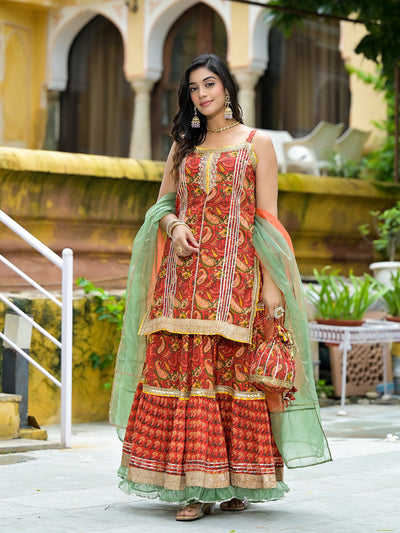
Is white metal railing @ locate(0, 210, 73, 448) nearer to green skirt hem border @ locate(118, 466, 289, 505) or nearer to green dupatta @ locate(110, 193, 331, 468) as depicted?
green dupatta @ locate(110, 193, 331, 468)

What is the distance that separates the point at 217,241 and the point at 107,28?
555 inches

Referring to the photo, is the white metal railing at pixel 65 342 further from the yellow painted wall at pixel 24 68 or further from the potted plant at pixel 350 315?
the yellow painted wall at pixel 24 68

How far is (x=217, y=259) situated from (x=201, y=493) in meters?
0.76

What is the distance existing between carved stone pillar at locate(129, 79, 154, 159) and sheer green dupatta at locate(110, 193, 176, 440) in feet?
39.0

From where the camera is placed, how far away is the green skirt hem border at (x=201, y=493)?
3475mm

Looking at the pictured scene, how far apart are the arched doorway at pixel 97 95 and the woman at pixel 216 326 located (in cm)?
1358

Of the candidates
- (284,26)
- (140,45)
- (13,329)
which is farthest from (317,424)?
(140,45)

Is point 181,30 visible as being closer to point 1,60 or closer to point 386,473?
point 1,60

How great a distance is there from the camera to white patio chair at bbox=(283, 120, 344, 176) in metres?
11.8

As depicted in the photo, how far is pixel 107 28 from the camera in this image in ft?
56.3

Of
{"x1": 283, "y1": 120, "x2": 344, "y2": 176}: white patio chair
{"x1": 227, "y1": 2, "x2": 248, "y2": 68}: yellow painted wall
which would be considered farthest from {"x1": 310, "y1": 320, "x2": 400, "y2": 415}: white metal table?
{"x1": 227, "y1": 2, "x2": 248, "y2": 68}: yellow painted wall

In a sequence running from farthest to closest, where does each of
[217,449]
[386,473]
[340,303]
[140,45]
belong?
1. [140,45]
2. [340,303]
3. [386,473]
4. [217,449]

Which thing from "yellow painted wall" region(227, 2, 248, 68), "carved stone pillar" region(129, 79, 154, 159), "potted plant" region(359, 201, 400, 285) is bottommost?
"potted plant" region(359, 201, 400, 285)

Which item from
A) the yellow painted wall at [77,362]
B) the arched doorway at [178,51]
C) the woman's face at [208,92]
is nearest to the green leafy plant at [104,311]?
the yellow painted wall at [77,362]
